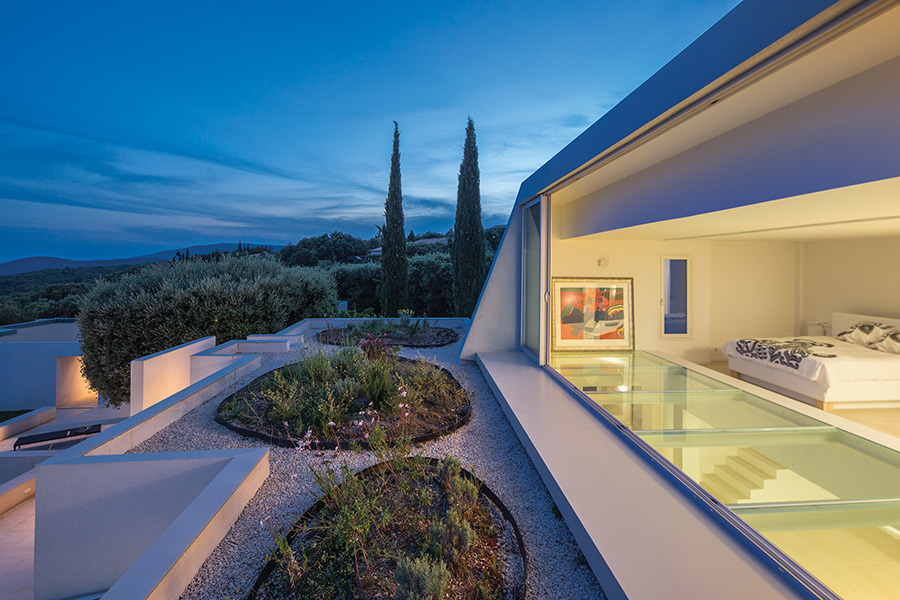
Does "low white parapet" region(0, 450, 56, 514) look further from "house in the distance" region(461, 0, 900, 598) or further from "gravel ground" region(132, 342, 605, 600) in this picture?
"house in the distance" region(461, 0, 900, 598)

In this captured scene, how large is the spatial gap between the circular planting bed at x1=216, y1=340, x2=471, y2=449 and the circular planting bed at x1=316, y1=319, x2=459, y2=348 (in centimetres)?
251

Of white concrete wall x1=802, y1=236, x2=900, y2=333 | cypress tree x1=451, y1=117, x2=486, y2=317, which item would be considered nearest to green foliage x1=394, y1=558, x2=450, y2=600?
white concrete wall x1=802, y1=236, x2=900, y2=333

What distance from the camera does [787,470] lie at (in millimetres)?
2453

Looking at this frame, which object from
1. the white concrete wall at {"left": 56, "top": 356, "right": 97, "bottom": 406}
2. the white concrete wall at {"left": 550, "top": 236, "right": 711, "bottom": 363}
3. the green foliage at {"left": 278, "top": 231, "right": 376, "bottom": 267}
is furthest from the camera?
the green foliage at {"left": 278, "top": 231, "right": 376, "bottom": 267}

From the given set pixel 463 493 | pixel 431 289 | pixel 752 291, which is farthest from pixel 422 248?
pixel 463 493

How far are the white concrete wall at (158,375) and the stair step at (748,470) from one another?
6102 millimetres

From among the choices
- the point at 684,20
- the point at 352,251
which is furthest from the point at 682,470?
the point at 352,251

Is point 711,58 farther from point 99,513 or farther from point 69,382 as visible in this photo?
point 69,382

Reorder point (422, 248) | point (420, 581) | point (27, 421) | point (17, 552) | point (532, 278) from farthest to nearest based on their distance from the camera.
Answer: point (422, 248), point (27, 421), point (532, 278), point (17, 552), point (420, 581)

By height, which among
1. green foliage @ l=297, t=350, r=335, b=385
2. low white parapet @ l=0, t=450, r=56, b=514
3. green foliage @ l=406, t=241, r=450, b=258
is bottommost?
low white parapet @ l=0, t=450, r=56, b=514

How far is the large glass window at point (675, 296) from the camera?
6.87 metres

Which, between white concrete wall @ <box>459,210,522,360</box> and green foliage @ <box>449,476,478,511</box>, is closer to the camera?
green foliage @ <box>449,476,478,511</box>

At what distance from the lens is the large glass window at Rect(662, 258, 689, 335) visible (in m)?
6.87

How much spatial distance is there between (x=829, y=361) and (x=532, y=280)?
3.41 metres
